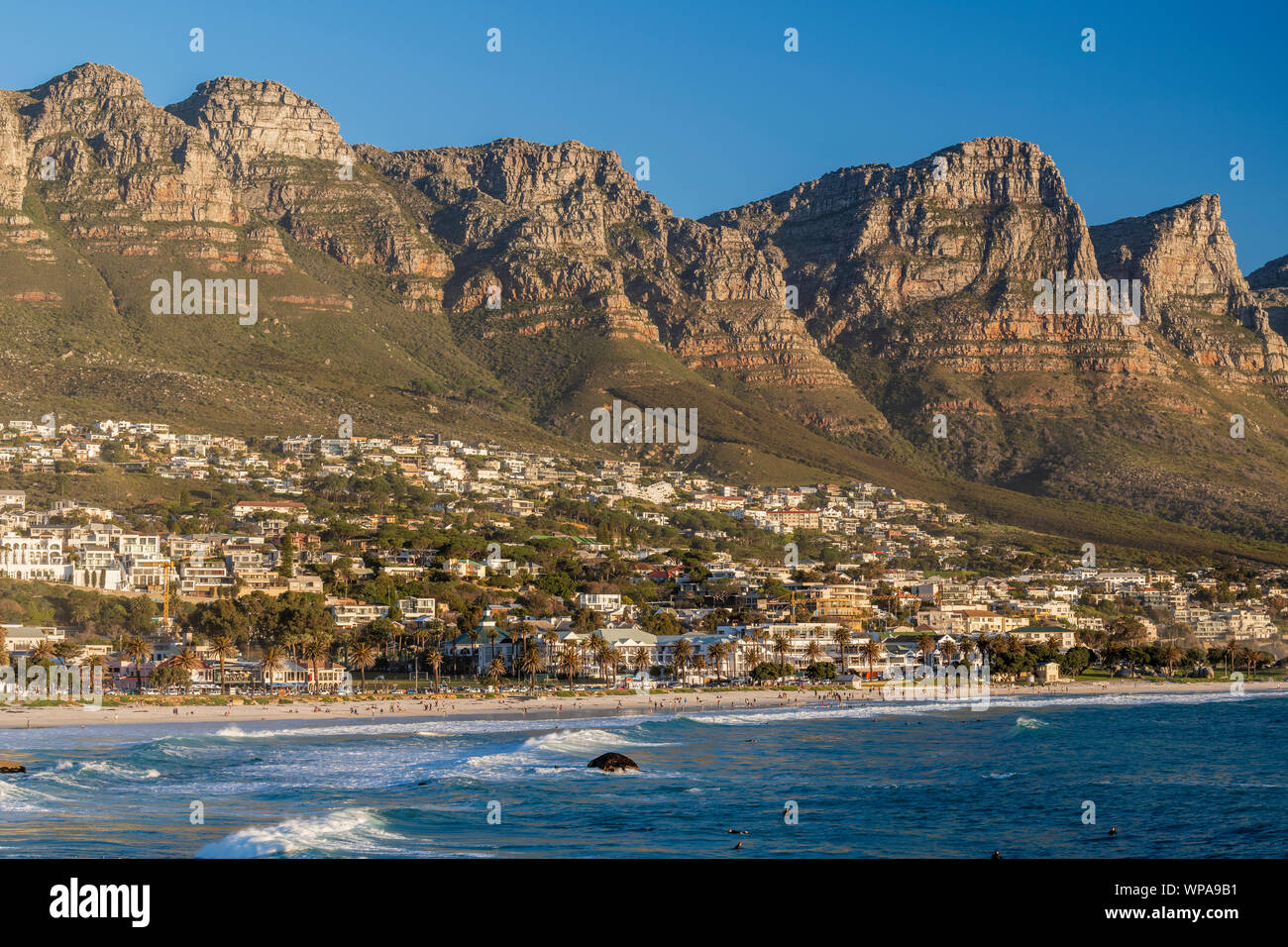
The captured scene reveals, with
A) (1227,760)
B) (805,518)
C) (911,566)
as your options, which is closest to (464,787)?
(1227,760)

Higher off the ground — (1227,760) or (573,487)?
(573,487)

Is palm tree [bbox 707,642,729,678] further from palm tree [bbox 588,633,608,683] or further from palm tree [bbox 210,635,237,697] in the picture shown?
palm tree [bbox 210,635,237,697]

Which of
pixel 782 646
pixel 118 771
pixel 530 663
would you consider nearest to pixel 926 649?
pixel 782 646

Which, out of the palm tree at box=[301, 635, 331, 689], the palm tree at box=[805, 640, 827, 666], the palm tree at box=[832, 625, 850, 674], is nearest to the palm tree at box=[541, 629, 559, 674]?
the palm tree at box=[301, 635, 331, 689]

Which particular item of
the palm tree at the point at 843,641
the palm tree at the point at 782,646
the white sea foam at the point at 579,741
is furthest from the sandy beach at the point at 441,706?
the white sea foam at the point at 579,741

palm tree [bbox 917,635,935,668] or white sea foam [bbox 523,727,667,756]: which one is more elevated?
palm tree [bbox 917,635,935,668]
